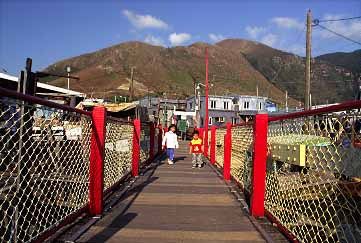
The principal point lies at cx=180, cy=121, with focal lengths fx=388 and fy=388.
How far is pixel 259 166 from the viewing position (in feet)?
16.9

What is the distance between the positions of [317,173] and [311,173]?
6.8 inches

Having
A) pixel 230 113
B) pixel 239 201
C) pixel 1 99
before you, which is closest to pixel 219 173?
pixel 239 201

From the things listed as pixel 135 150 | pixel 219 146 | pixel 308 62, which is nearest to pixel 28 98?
pixel 135 150

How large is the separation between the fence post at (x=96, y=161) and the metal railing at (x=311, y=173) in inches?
81.4

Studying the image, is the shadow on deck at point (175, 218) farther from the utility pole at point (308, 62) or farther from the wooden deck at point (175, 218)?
the utility pole at point (308, 62)

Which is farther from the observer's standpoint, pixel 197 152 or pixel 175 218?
pixel 197 152

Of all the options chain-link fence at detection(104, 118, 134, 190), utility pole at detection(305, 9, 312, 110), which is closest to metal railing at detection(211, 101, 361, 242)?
chain-link fence at detection(104, 118, 134, 190)

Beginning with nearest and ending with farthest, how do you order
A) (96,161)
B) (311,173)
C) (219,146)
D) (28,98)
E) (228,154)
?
1. (28,98)
2. (311,173)
3. (96,161)
4. (228,154)
5. (219,146)

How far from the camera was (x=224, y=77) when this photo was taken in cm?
18875

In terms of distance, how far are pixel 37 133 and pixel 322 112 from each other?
11.0 ft

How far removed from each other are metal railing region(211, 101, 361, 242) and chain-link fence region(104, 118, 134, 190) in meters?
2.40

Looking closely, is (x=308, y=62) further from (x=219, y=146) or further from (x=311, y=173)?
(x=311, y=173)

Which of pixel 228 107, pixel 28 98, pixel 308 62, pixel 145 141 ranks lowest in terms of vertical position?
pixel 145 141

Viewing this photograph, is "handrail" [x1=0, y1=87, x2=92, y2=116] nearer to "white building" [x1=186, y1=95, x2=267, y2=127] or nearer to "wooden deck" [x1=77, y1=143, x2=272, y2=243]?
"wooden deck" [x1=77, y1=143, x2=272, y2=243]
